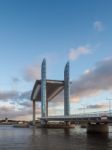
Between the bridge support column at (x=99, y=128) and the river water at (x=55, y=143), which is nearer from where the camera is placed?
the river water at (x=55, y=143)

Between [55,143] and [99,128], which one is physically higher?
[99,128]

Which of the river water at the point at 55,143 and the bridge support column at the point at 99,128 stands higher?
the bridge support column at the point at 99,128

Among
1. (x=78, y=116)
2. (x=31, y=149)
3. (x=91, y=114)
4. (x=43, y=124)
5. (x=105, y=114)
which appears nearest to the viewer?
(x=31, y=149)

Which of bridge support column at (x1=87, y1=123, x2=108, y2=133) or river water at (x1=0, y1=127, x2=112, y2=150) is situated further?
bridge support column at (x1=87, y1=123, x2=108, y2=133)

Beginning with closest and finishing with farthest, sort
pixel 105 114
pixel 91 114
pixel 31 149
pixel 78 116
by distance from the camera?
pixel 31 149 < pixel 105 114 < pixel 91 114 < pixel 78 116

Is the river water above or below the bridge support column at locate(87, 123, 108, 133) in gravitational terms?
below

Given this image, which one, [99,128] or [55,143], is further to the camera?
[99,128]

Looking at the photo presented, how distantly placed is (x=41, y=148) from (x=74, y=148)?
5.50 metres

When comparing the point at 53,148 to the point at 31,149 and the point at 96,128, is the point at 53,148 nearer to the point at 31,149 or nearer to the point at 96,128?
the point at 31,149

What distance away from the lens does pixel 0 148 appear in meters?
60.0

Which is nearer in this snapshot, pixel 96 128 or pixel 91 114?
pixel 91 114

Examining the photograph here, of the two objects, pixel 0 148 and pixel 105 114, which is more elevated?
pixel 105 114

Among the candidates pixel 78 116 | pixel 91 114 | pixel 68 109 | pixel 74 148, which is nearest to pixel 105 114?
pixel 91 114

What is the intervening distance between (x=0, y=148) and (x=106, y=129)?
7265cm
